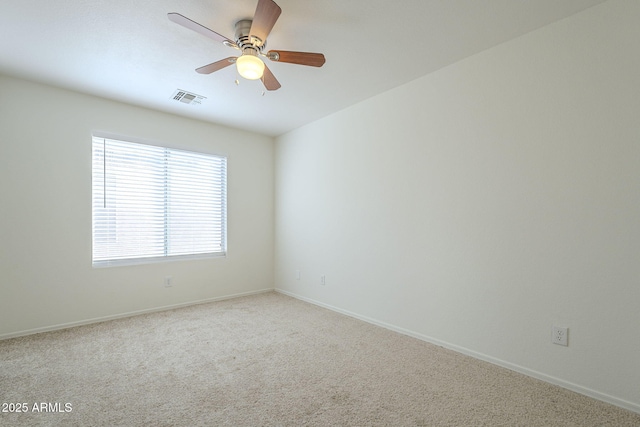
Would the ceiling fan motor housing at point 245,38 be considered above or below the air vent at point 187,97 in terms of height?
below

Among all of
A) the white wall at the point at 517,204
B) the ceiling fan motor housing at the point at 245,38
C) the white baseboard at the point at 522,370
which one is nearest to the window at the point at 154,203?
the white wall at the point at 517,204

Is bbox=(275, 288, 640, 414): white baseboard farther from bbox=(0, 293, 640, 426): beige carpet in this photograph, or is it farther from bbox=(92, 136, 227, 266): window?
bbox=(92, 136, 227, 266): window

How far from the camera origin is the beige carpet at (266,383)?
1.68 metres

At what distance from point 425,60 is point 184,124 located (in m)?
3.05

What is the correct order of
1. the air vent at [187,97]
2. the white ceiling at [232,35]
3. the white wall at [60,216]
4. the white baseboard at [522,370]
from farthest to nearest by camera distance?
1. the air vent at [187,97]
2. the white wall at [60,216]
3. the white ceiling at [232,35]
4. the white baseboard at [522,370]

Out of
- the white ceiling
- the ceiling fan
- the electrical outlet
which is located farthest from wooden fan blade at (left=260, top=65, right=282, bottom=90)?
the electrical outlet

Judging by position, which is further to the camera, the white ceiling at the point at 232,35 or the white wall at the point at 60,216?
the white wall at the point at 60,216

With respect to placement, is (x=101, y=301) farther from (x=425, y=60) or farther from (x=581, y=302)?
(x=581, y=302)

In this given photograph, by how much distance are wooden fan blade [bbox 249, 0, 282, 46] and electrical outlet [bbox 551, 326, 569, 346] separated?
106 inches

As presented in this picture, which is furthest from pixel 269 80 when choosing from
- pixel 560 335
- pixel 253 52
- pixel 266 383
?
pixel 560 335

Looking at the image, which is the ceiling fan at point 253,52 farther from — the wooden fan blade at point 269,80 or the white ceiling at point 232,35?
the white ceiling at point 232,35

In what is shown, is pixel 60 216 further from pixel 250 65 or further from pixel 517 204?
pixel 517 204

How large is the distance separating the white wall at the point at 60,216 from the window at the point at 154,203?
127mm

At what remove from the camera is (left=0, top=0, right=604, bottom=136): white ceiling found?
1.91 metres
